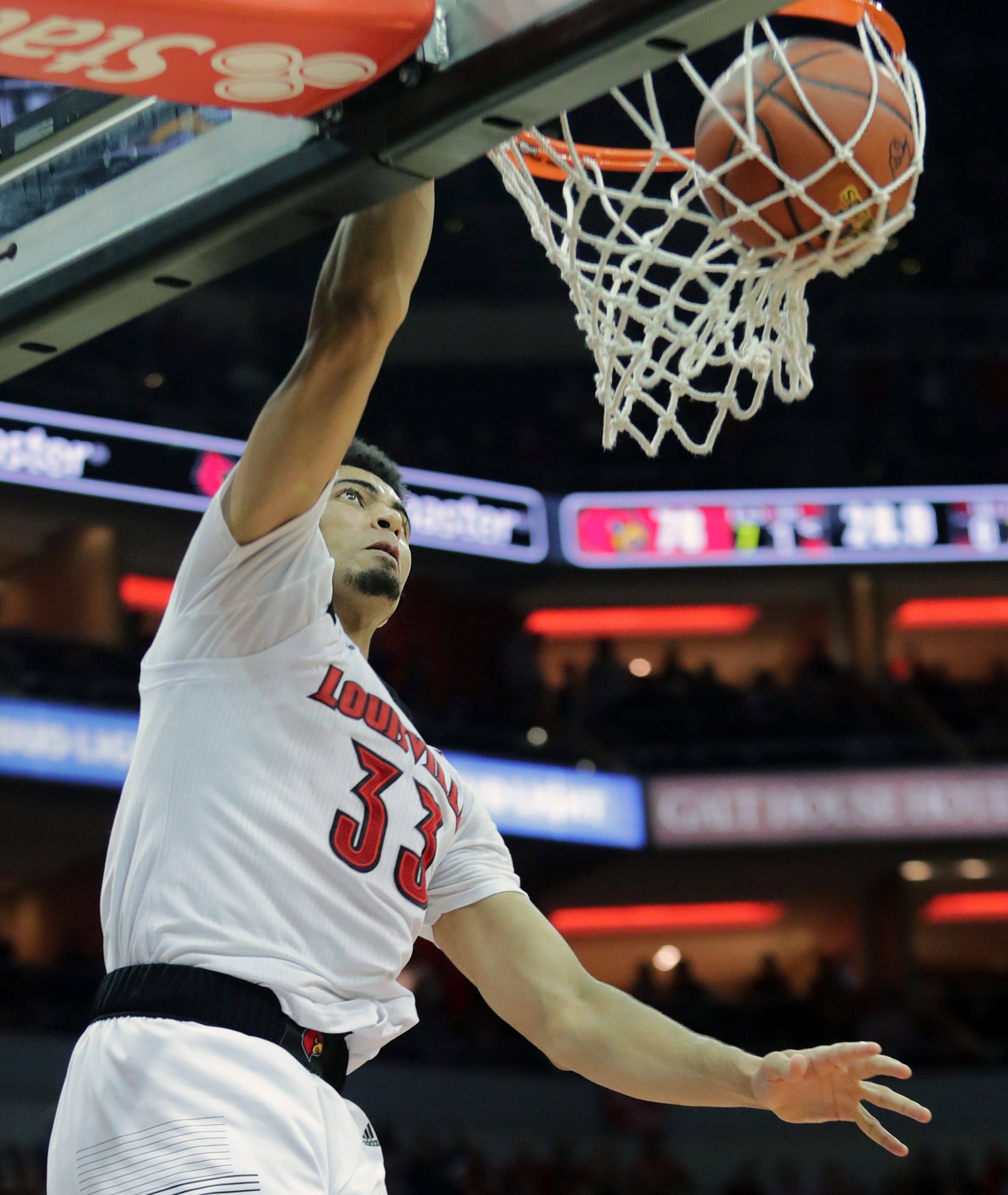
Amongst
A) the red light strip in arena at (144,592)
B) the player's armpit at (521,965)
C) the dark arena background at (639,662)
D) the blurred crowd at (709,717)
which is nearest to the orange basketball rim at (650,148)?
the player's armpit at (521,965)

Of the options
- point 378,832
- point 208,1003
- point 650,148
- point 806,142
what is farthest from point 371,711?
point 650,148

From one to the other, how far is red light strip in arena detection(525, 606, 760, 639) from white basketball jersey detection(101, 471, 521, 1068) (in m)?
17.6

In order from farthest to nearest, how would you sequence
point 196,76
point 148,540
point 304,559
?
point 148,540 → point 304,559 → point 196,76

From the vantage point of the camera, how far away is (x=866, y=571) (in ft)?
63.9

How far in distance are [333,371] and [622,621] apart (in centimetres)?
1826

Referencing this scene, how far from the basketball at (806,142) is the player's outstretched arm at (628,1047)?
4.29 feet

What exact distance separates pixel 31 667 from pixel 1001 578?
39.0 feet

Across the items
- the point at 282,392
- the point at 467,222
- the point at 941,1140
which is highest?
the point at 467,222

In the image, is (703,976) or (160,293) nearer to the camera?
(160,293)

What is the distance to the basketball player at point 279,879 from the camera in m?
2.36

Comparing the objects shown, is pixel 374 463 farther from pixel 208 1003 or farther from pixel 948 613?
pixel 948 613

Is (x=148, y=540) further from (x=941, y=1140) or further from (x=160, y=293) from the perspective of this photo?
(x=160, y=293)

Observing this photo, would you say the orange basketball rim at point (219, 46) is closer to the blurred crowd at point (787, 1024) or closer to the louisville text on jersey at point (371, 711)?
the louisville text on jersey at point (371, 711)

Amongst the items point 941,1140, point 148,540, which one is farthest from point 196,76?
point 148,540
